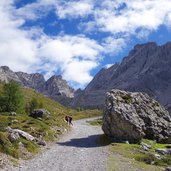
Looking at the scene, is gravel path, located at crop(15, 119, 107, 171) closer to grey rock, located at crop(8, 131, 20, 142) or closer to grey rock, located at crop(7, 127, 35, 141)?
grey rock, located at crop(7, 127, 35, 141)

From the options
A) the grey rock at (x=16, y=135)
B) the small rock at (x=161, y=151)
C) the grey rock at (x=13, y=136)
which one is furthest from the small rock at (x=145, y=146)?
the grey rock at (x=13, y=136)

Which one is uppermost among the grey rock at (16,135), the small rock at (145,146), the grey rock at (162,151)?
the grey rock at (16,135)

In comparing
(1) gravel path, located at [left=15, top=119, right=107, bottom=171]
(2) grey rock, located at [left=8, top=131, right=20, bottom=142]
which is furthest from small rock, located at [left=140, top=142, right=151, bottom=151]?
(2) grey rock, located at [left=8, top=131, right=20, bottom=142]

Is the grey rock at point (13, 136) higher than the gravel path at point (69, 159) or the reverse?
higher

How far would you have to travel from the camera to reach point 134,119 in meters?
64.1

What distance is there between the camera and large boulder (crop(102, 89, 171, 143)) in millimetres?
62812

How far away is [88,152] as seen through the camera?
50406 mm

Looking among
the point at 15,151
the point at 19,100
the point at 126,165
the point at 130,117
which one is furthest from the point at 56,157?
the point at 19,100

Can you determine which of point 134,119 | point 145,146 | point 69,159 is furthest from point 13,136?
point 134,119

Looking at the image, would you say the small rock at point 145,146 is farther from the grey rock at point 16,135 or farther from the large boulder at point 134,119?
the grey rock at point 16,135

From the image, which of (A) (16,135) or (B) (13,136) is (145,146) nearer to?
(A) (16,135)

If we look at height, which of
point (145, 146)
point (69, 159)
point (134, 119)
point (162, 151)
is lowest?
point (162, 151)

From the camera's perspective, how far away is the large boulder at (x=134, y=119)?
62.8 m

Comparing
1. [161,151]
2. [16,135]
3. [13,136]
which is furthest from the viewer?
[161,151]
